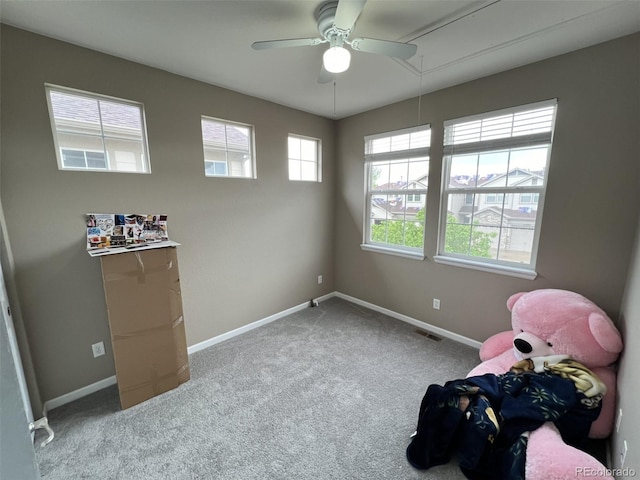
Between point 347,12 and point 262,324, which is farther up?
point 347,12

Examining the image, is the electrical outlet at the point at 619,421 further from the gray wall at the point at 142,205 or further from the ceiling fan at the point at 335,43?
the gray wall at the point at 142,205

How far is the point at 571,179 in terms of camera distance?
205 centimetres

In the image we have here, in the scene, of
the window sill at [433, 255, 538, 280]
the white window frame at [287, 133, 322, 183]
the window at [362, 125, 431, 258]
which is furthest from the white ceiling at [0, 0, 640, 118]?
the window sill at [433, 255, 538, 280]

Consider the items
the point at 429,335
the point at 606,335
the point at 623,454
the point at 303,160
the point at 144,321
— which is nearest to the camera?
the point at 623,454

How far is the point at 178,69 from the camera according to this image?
2.23 meters

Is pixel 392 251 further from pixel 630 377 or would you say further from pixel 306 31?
pixel 306 31

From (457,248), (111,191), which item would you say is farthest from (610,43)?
(111,191)

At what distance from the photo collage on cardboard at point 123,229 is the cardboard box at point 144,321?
0.31 m

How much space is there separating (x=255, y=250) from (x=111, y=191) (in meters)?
1.40

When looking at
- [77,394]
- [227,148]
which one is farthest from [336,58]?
[77,394]

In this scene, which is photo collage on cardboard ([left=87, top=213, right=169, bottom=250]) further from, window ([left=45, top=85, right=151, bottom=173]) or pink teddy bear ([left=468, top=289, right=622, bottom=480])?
pink teddy bear ([left=468, top=289, right=622, bottom=480])

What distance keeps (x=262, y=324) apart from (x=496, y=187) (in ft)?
9.28

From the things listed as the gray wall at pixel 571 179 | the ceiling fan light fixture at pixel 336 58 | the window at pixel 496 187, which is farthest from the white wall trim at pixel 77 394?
the window at pixel 496 187

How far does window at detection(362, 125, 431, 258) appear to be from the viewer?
2975 mm
